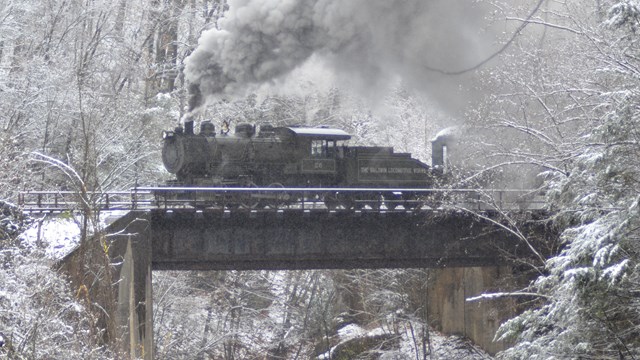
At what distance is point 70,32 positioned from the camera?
34688mm

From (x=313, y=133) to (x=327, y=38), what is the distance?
3581 millimetres

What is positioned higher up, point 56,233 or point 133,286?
point 56,233

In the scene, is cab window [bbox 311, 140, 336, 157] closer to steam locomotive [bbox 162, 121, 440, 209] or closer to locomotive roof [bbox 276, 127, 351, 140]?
steam locomotive [bbox 162, 121, 440, 209]

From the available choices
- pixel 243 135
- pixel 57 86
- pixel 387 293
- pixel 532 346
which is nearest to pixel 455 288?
pixel 387 293

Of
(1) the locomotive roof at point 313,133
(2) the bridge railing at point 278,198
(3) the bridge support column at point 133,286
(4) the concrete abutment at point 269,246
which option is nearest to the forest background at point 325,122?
(2) the bridge railing at point 278,198

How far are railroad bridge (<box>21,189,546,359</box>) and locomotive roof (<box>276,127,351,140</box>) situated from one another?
188cm

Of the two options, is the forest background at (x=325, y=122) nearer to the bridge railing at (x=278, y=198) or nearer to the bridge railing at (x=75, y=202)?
the bridge railing at (x=75, y=202)

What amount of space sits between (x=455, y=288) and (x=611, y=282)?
62.5 ft

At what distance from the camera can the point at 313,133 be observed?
27469 mm

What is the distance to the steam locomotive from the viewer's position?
26.0 metres

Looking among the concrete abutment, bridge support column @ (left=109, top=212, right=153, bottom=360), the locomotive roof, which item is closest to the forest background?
the locomotive roof

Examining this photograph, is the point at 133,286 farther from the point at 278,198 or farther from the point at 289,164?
the point at 289,164

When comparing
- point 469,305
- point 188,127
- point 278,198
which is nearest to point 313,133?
point 278,198

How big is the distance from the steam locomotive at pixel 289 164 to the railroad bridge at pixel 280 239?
869 millimetres
